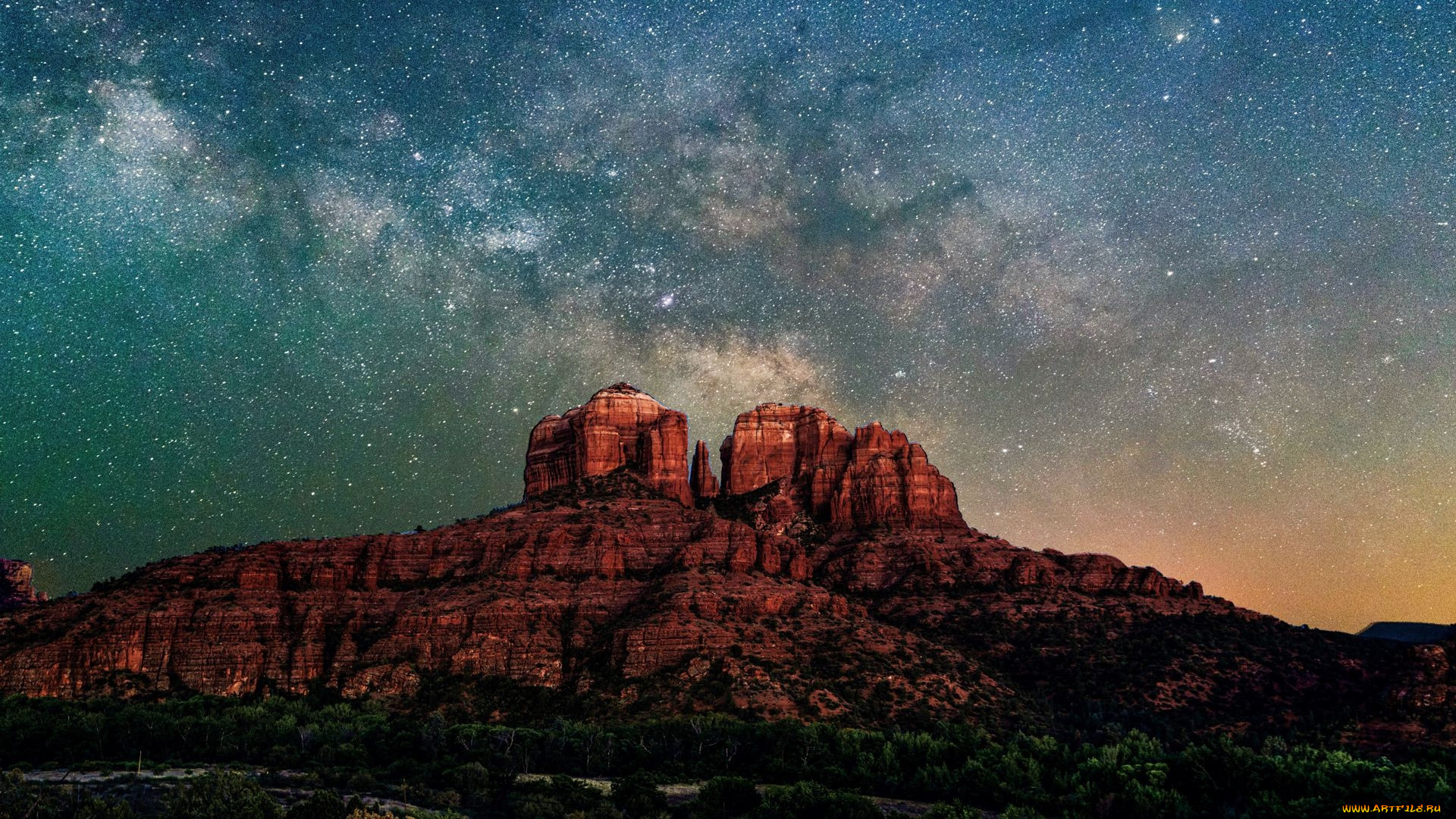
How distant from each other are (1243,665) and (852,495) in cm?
6543

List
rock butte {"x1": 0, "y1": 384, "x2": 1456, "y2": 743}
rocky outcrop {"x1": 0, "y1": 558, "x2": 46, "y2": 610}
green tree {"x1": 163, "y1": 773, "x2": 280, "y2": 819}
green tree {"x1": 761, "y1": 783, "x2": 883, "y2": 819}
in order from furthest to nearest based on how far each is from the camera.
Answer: rocky outcrop {"x1": 0, "y1": 558, "x2": 46, "y2": 610} < rock butte {"x1": 0, "y1": 384, "x2": 1456, "y2": 743} < green tree {"x1": 761, "y1": 783, "x2": 883, "y2": 819} < green tree {"x1": 163, "y1": 773, "x2": 280, "y2": 819}

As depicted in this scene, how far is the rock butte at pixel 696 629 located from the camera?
79250mm

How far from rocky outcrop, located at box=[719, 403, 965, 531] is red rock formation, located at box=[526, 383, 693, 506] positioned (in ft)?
57.1

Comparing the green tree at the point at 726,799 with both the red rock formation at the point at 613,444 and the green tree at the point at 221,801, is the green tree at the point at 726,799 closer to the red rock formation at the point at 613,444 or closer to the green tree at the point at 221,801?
the green tree at the point at 221,801

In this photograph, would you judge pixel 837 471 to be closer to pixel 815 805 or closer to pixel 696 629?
pixel 696 629

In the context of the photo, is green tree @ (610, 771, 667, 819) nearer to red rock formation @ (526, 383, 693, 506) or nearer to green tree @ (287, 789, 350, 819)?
green tree @ (287, 789, 350, 819)

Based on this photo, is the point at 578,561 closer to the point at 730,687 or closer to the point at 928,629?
the point at 730,687

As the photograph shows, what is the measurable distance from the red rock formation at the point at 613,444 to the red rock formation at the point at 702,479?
849 centimetres

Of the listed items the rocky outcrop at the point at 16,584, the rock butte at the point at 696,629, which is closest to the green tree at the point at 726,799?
the rock butte at the point at 696,629

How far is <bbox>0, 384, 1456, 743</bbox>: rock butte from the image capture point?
79.2m

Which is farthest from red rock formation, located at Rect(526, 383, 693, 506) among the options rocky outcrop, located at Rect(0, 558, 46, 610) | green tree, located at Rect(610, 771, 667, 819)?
rocky outcrop, located at Rect(0, 558, 46, 610)

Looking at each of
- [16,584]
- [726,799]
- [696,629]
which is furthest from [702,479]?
[16,584]

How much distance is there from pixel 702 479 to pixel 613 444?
20287 mm

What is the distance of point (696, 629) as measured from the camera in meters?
84.2
